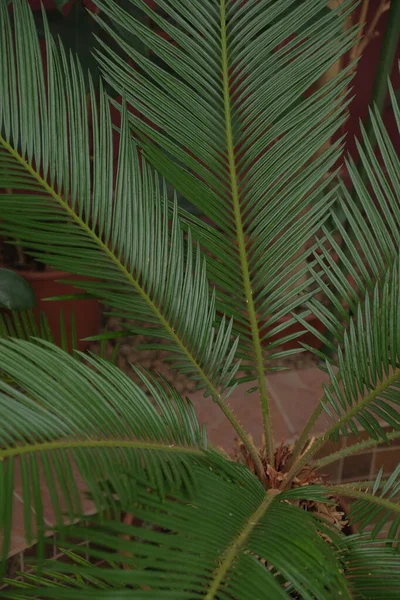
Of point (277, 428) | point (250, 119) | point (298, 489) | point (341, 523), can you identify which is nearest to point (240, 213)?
point (250, 119)

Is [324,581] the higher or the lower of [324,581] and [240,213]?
the lower

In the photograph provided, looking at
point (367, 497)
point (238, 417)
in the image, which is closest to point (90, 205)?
point (367, 497)

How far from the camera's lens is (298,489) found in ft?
3.03

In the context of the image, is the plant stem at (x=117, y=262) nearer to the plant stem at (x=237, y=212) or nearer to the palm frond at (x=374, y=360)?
the plant stem at (x=237, y=212)

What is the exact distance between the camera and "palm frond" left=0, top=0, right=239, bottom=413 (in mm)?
951

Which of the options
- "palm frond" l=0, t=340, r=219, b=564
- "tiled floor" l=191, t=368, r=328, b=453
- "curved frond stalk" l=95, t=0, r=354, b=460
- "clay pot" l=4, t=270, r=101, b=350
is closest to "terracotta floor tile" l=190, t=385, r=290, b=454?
"tiled floor" l=191, t=368, r=328, b=453

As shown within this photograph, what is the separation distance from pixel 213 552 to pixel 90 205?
0.54 metres

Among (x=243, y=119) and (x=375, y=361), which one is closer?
(x=375, y=361)

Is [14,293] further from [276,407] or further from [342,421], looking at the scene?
[276,407]

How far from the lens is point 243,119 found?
1.07 metres

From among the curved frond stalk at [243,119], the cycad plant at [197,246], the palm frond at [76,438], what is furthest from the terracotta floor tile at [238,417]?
the palm frond at [76,438]

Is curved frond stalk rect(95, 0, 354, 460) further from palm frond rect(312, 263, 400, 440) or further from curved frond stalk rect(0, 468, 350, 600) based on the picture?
curved frond stalk rect(0, 468, 350, 600)

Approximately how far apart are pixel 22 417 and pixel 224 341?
0.38 m

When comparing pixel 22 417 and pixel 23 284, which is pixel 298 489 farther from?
pixel 23 284
